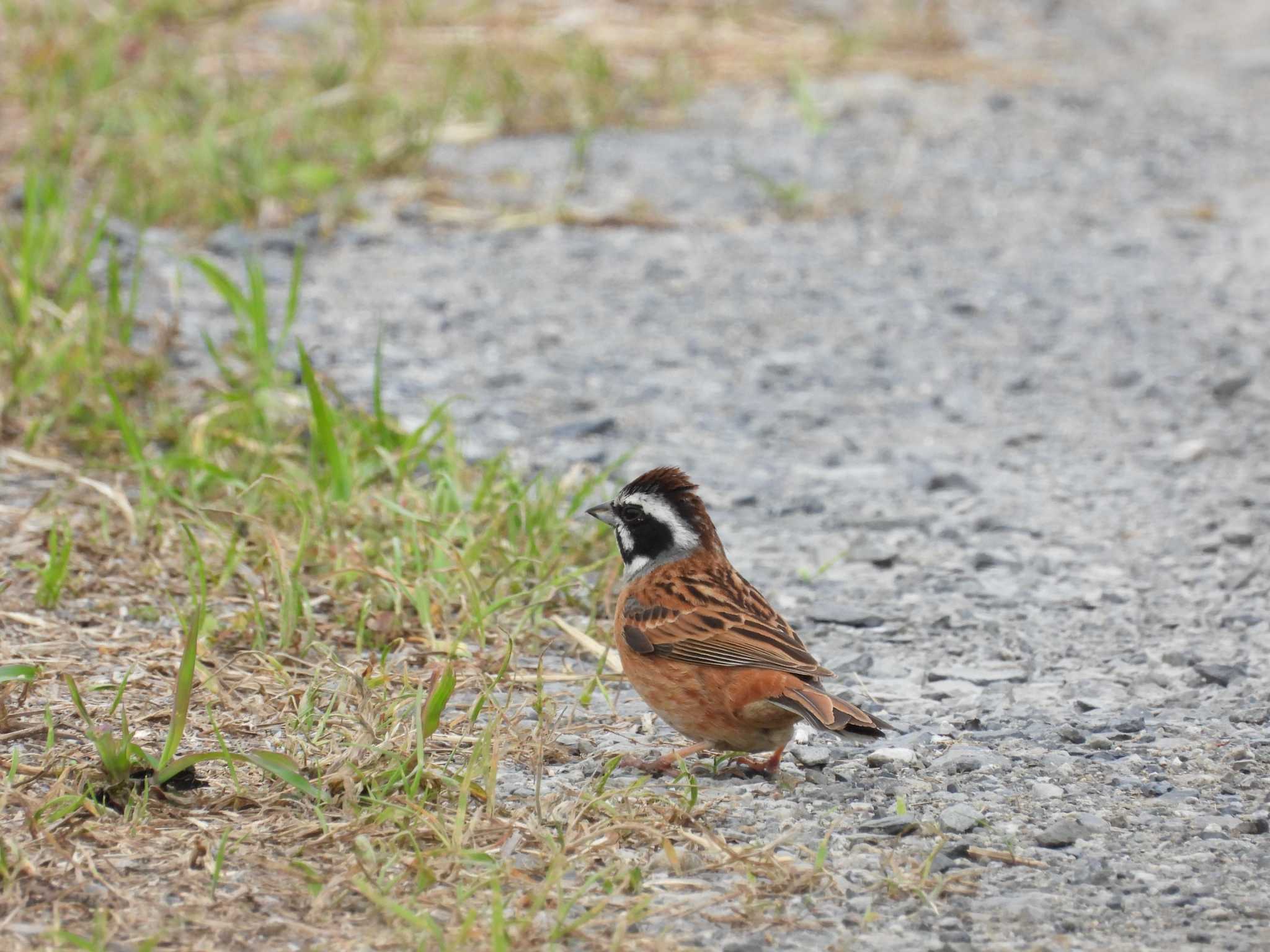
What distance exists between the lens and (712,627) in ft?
14.9

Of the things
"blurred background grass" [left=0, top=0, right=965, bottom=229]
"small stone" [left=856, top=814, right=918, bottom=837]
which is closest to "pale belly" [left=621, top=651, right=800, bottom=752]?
"small stone" [left=856, top=814, right=918, bottom=837]

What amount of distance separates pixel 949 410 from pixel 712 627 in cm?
342

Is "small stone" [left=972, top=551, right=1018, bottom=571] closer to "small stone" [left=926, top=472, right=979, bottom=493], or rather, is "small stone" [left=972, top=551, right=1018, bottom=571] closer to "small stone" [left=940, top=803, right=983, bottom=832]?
"small stone" [left=926, top=472, right=979, bottom=493]

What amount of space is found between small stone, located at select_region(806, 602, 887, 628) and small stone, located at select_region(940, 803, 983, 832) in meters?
1.57

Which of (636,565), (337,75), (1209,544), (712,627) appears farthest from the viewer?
(337,75)

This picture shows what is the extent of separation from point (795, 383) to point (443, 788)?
4243 mm

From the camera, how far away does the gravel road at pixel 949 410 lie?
3998 millimetres

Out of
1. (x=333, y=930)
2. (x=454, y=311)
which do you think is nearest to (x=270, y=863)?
(x=333, y=930)

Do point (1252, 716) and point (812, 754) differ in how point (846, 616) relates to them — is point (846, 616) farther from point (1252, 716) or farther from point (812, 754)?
point (1252, 716)

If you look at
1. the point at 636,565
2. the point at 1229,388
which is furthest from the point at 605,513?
the point at 1229,388

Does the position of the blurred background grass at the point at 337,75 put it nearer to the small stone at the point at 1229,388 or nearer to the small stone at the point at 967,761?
the small stone at the point at 1229,388

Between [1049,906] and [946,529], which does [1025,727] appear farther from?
[946,529]

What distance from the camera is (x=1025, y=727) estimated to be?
4.70 metres

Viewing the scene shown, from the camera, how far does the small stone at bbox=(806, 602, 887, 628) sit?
5.61 meters
